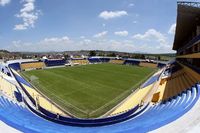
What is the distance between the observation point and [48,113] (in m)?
16.2

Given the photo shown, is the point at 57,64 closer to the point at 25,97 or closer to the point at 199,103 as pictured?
the point at 25,97

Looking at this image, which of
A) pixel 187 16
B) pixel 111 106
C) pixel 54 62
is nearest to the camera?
pixel 111 106

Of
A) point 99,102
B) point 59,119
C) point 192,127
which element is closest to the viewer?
point 192,127

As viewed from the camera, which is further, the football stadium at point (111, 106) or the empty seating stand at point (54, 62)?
the empty seating stand at point (54, 62)

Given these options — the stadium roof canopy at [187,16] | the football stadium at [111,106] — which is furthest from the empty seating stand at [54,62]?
the stadium roof canopy at [187,16]

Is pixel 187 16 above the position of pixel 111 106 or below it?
above

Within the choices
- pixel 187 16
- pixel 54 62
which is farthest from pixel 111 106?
pixel 54 62

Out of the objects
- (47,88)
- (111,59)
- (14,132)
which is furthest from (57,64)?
(14,132)

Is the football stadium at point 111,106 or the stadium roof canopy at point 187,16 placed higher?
the stadium roof canopy at point 187,16

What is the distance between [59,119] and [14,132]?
708 centimetres

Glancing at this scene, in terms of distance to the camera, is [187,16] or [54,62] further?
[54,62]

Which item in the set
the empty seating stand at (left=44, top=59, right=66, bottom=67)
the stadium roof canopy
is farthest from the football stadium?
the empty seating stand at (left=44, top=59, right=66, bottom=67)

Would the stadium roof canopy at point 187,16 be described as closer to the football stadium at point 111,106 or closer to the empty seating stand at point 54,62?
the football stadium at point 111,106

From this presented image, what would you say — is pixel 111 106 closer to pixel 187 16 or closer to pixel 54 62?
pixel 187 16
